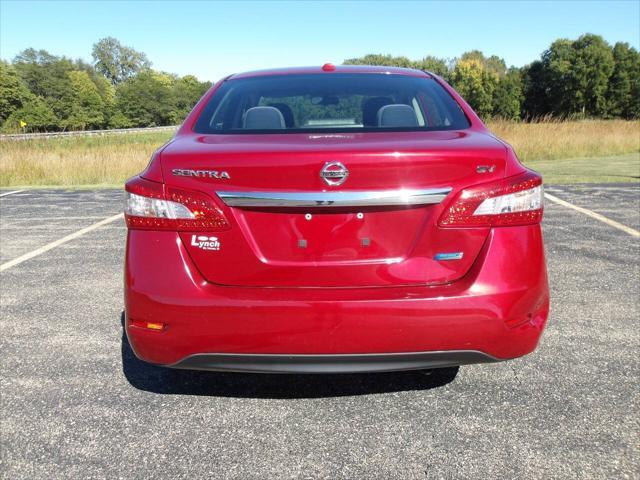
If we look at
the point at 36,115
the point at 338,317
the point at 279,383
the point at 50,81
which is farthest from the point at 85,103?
the point at 338,317

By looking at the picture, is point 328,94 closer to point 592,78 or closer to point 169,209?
point 169,209

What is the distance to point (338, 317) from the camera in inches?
78.8

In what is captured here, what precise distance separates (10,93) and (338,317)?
9413 centimetres

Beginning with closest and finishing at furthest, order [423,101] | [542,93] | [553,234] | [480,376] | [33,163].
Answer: [480,376] → [423,101] → [553,234] → [33,163] → [542,93]

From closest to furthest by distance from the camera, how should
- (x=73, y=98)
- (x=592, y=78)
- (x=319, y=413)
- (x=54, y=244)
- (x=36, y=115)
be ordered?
1. (x=319, y=413)
2. (x=54, y=244)
3. (x=592, y=78)
4. (x=36, y=115)
5. (x=73, y=98)

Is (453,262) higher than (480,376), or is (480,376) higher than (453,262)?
(453,262)

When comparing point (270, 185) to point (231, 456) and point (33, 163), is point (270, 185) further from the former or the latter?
point (33, 163)

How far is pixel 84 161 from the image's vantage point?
575 inches

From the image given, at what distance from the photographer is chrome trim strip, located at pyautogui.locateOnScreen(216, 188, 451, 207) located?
1.97 meters

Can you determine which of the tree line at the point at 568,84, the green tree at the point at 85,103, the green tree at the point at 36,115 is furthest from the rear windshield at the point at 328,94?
the green tree at the point at 85,103

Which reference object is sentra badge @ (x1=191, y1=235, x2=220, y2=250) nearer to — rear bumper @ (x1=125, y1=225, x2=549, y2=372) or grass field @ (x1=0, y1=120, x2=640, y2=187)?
rear bumper @ (x1=125, y1=225, x2=549, y2=372)

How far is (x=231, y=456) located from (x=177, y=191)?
1077 millimetres

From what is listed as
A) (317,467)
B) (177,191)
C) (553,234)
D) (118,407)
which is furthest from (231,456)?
(553,234)

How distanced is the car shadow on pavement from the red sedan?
59 cm
